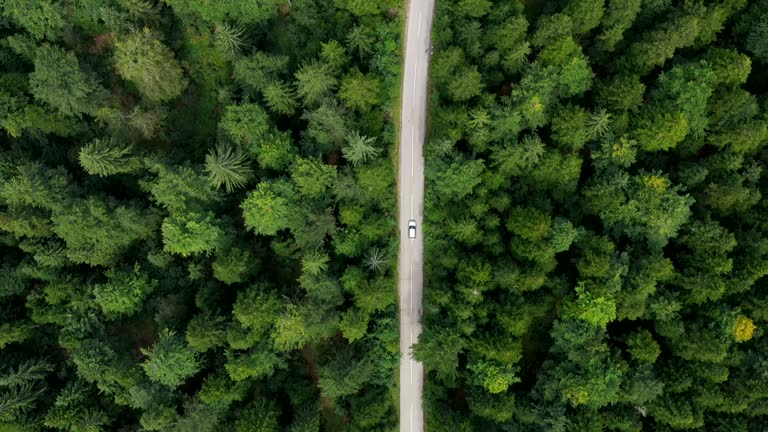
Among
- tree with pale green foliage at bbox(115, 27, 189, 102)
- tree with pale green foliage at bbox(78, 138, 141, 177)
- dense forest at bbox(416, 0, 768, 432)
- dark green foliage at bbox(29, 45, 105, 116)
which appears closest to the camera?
dense forest at bbox(416, 0, 768, 432)

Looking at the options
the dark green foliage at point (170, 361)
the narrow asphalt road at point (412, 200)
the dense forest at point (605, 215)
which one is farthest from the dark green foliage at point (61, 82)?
the dense forest at point (605, 215)

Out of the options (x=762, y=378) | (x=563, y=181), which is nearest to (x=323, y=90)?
(x=563, y=181)

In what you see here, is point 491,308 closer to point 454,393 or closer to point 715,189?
point 454,393

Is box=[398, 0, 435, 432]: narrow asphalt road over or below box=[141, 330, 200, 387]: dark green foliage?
over

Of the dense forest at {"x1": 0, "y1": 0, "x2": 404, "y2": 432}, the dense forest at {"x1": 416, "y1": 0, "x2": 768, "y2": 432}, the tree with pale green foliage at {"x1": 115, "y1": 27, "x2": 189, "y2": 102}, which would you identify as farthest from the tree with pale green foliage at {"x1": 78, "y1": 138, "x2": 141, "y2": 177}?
the dense forest at {"x1": 416, "y1": 0, "x2": 768, "y2": 432}

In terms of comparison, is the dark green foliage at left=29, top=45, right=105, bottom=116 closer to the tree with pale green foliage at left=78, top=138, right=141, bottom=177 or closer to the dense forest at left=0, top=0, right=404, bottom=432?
the dense forest at left=0, top=0, right=404, bottom=432

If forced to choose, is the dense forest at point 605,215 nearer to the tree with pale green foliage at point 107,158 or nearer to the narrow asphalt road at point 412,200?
the narrow asphalt road at point 412,200
